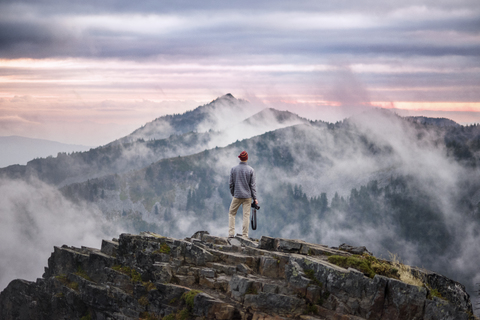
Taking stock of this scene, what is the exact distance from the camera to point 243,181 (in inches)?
1171

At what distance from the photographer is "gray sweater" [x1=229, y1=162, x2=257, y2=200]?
2959 cm

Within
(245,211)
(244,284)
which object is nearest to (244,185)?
(245,211)

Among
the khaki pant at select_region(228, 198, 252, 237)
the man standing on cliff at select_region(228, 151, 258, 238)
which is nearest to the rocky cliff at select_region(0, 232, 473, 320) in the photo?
the khaki pant at select_region(228, 198, 252, 237)

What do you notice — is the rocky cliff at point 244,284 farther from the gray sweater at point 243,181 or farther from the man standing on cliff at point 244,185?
the gray sweater at point 243,181

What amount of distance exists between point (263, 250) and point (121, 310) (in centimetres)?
1081

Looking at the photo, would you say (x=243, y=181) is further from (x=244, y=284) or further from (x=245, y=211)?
(x=244, y=284)

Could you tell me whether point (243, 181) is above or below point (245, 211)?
above

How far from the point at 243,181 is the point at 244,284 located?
26.2 feet

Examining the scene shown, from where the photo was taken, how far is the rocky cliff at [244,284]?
20.9 meters

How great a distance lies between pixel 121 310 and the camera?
30.1 m

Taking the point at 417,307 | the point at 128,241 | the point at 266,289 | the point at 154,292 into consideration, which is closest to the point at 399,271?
the point at 417,307

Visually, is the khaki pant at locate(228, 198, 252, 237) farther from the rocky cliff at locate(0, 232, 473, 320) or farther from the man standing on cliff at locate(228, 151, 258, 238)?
the rocky cliff at locate(0, 232, 473, 320)

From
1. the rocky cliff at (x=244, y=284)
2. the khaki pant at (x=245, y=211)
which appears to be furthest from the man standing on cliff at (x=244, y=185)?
the rocky cliff at (x=244, y=284)

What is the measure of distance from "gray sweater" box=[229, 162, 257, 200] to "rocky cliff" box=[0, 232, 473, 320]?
2951 mm
